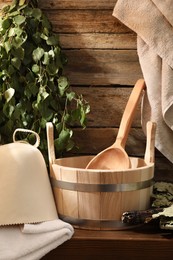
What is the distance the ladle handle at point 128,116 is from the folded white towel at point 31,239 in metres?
0.27

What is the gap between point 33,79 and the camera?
144 cm

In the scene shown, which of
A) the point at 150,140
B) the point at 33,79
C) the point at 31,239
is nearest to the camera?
the point at 31,239

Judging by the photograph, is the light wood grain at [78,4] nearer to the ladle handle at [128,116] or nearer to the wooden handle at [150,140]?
the ladle handle at [128,116]

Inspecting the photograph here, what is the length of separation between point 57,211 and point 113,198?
0.16 metres

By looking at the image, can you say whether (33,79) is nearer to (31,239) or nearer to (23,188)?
(23,188)

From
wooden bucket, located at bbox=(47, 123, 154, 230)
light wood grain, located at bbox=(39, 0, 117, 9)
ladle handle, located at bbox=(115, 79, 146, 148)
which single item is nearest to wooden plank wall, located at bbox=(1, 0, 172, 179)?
light wood grain, located at bbox=(39, 0, 117, 9)

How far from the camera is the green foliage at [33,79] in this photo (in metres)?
1.41

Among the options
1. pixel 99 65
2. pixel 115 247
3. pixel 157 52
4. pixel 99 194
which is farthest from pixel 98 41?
pixel 115 247

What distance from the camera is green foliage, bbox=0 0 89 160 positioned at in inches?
55.5

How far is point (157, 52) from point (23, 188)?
49 cm

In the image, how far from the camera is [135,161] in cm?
138

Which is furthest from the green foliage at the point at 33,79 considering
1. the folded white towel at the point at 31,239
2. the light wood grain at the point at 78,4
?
the folded white towel at the point at 31,239

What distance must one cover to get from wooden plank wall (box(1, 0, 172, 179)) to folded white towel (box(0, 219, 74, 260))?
0.39 meters

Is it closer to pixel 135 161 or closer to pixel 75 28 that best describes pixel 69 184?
pixel 135 161
